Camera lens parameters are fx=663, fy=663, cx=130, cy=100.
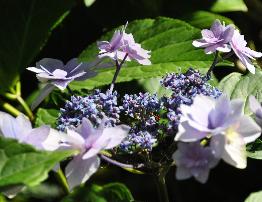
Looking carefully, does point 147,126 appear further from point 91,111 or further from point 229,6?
point 229,6

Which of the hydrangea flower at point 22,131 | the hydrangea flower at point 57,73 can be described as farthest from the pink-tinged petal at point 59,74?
the hydrangea flower at point 22,131

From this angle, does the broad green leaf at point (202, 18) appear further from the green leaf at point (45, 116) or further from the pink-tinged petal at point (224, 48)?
the pink-tinged petal at point (224, 48)

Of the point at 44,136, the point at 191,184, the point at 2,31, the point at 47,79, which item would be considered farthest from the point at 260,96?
the point at 191,184

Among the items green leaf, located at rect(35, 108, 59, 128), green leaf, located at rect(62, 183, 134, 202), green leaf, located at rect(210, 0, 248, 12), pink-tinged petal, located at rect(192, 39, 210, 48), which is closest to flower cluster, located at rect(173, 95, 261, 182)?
green leaf, located at rect(62, 183, 134, 202)

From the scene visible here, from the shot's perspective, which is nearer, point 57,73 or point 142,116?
point 142,116

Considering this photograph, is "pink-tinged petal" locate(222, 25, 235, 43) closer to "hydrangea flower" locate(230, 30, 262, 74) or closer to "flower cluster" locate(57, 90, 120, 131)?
"hydrangea flower" locate(230, 30, 262, 74)

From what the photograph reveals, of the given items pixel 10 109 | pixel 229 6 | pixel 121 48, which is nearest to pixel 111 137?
pixel 121 48
